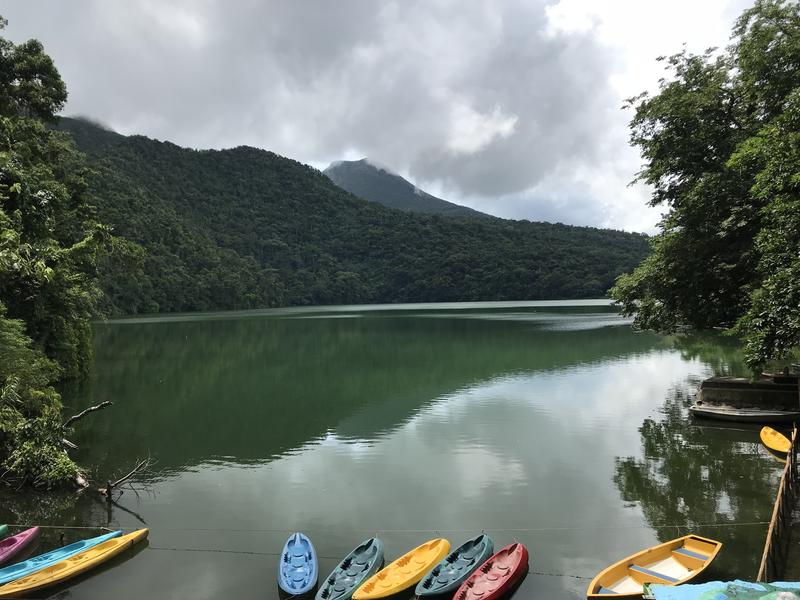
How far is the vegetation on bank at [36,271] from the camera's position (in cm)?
1284

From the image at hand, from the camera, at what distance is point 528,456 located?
1623cm

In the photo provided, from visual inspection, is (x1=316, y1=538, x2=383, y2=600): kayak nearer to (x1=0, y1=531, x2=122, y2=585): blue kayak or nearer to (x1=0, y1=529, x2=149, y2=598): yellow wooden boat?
(x1=0, y1=529, x2=149, y2=598): yellow wooden boat

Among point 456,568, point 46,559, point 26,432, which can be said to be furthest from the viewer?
point 26,432

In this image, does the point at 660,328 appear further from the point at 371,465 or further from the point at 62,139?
the point at 62,139

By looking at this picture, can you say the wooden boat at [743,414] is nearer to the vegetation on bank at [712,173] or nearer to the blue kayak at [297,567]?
the vegetation on bank at [712,173]

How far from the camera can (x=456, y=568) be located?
28.6 feet

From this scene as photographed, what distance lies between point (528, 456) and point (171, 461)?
10.6 metres

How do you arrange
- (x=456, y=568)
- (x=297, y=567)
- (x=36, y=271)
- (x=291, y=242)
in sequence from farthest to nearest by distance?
(x=291, y=242) < (x=36, y=271) < (x=297, y=567) < (x=456, y=568)

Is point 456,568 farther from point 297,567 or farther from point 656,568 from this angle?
point 656,568

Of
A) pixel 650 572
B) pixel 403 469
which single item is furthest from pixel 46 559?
pixel 650 572

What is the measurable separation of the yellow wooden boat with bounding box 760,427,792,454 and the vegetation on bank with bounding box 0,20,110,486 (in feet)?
60.1

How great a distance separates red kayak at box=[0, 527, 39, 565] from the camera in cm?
936

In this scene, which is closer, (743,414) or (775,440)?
(775,440)

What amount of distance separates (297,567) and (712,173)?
20.2 meters
